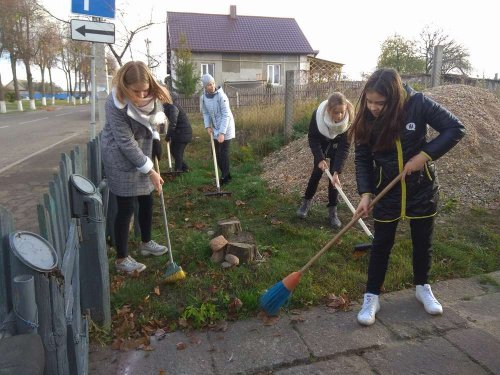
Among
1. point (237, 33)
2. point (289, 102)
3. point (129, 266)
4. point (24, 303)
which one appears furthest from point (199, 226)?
point (237, 33)

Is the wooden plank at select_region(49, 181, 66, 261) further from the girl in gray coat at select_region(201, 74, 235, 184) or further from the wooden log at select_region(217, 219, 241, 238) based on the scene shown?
the girl in gray coat at select_region(201, 74, 235, 184)

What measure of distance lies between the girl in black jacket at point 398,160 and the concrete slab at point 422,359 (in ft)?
1.05

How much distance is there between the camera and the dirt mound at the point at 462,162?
588cm

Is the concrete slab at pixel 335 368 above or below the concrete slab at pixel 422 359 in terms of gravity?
below

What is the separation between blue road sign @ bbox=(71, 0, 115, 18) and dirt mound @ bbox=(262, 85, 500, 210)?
373 cm

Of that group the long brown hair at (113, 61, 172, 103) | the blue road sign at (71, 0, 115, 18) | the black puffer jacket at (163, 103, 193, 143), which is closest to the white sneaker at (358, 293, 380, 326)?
the long brown hair at (113, 61, 172, 103)

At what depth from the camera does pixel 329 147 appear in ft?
16.1

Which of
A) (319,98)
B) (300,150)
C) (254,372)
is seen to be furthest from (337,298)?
(319,98)

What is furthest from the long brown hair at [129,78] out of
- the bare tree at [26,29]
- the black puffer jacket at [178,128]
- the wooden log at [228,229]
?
the bare tree at [26,29]

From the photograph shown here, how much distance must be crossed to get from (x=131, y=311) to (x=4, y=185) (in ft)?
17.6

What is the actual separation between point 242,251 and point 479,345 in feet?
6.42

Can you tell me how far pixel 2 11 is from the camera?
1196 inches

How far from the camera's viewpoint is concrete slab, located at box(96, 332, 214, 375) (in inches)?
97.3

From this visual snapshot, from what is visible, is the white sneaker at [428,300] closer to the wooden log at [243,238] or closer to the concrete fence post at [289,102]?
the wooden log at [243,238]
